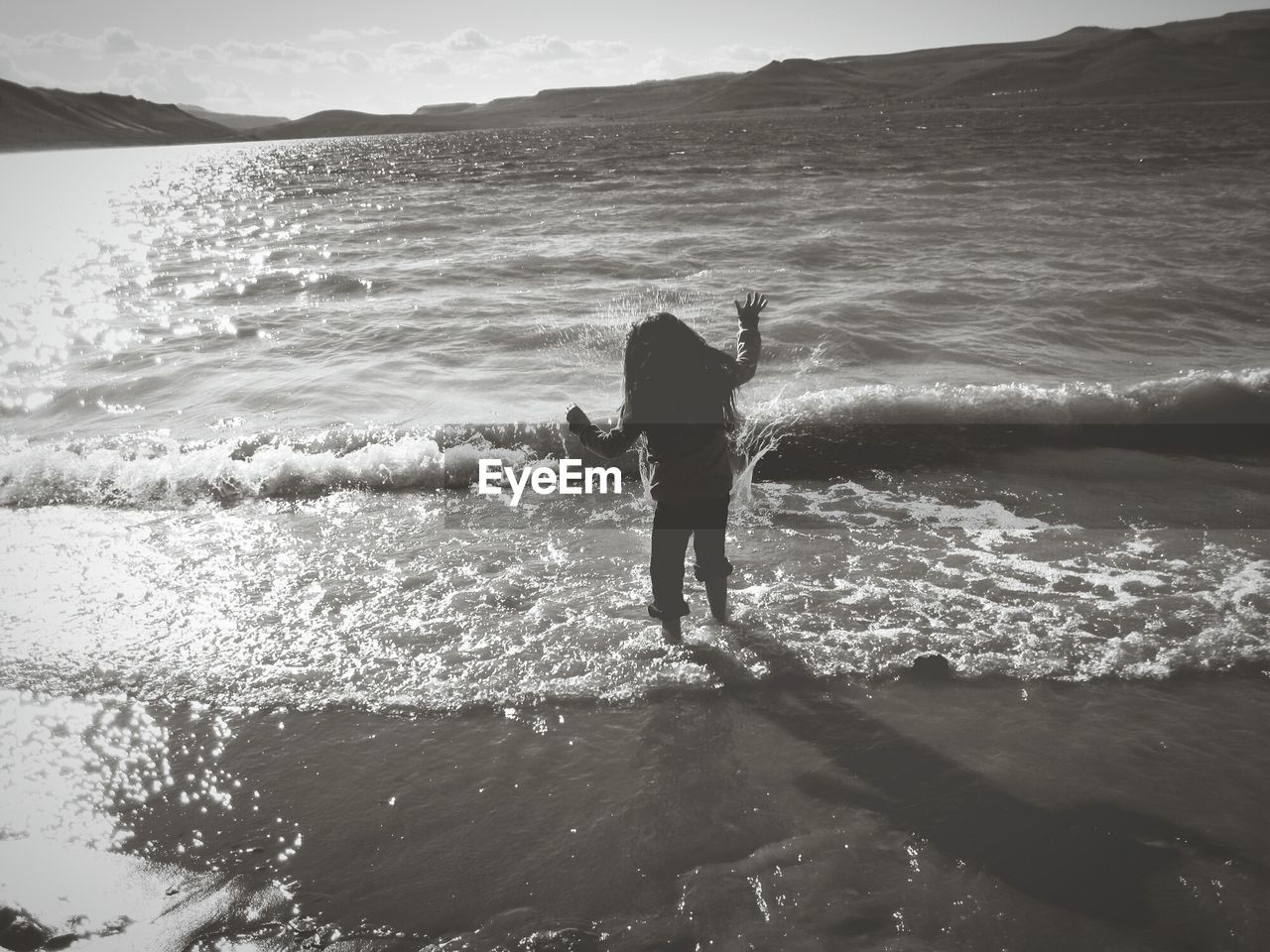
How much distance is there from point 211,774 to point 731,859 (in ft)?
8.10

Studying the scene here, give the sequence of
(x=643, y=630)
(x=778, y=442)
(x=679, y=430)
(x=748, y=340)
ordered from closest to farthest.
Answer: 1. (x=679, y=430)
2. (x=748, y=340)
3. (x=643, y=630)
4. (x=778, y=442)

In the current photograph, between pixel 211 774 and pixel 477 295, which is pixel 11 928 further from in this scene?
pixel 477 295

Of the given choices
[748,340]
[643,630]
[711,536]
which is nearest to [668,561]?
[711,536]

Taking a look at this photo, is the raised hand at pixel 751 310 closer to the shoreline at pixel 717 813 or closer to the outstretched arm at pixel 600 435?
the outstretched arm at pixel 600 435

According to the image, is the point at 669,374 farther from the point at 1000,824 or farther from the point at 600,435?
the point at 1000,824

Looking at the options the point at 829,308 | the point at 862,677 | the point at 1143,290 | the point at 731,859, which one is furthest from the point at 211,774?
the point at 1143,290

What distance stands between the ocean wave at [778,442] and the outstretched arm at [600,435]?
3.41m

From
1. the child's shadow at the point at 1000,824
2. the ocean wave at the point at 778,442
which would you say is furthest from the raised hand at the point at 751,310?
the ocean wave at the point at 778,442

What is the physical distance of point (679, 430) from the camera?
410 centimetres

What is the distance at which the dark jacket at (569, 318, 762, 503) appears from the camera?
400 centimetres

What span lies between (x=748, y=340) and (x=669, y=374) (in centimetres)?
56

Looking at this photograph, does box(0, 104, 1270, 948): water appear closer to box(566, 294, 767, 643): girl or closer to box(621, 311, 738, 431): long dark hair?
box(566, 294, 767, 643): girl

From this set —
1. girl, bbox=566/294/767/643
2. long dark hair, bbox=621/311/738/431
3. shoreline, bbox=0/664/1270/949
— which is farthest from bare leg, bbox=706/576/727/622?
long dark hair, bbox=621/311/738/431

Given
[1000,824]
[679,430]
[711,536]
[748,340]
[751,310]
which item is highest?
[751,310]
